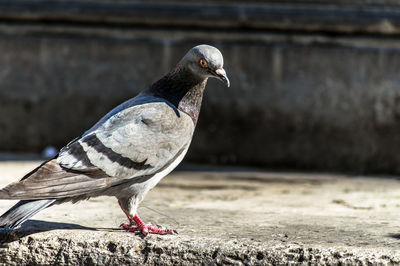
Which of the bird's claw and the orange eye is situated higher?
the orange eye

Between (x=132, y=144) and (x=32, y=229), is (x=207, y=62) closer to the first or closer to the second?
(x=132, y=144)

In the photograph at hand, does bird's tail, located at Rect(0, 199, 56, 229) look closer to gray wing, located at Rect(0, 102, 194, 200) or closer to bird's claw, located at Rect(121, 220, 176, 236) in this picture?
gray wing, located at Rect(0, 102, 194, 200)

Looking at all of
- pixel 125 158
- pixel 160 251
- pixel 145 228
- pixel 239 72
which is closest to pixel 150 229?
pixel 145 228

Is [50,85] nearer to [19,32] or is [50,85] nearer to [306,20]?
[19,32]

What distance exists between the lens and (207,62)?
10.8 ft

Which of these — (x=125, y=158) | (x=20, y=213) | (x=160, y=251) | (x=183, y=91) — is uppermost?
(x=183, y=91)

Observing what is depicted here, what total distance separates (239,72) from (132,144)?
112 inches

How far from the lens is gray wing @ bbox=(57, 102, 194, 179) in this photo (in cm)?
304

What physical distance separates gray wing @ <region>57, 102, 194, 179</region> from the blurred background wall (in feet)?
8.52

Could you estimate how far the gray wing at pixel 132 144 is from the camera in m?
3.04

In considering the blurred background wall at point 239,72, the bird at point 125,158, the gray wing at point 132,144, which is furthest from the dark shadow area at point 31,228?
the blurred background wall at point 239,72

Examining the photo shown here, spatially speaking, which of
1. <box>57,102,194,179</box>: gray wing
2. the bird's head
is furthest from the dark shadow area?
the bird's head

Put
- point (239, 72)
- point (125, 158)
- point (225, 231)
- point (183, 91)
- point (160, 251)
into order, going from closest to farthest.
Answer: point (160, 251) < point (125, 158) < point (225, 231) < point (183, 91) < point (239, 72)

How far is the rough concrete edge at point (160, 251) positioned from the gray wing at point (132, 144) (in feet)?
1.13
